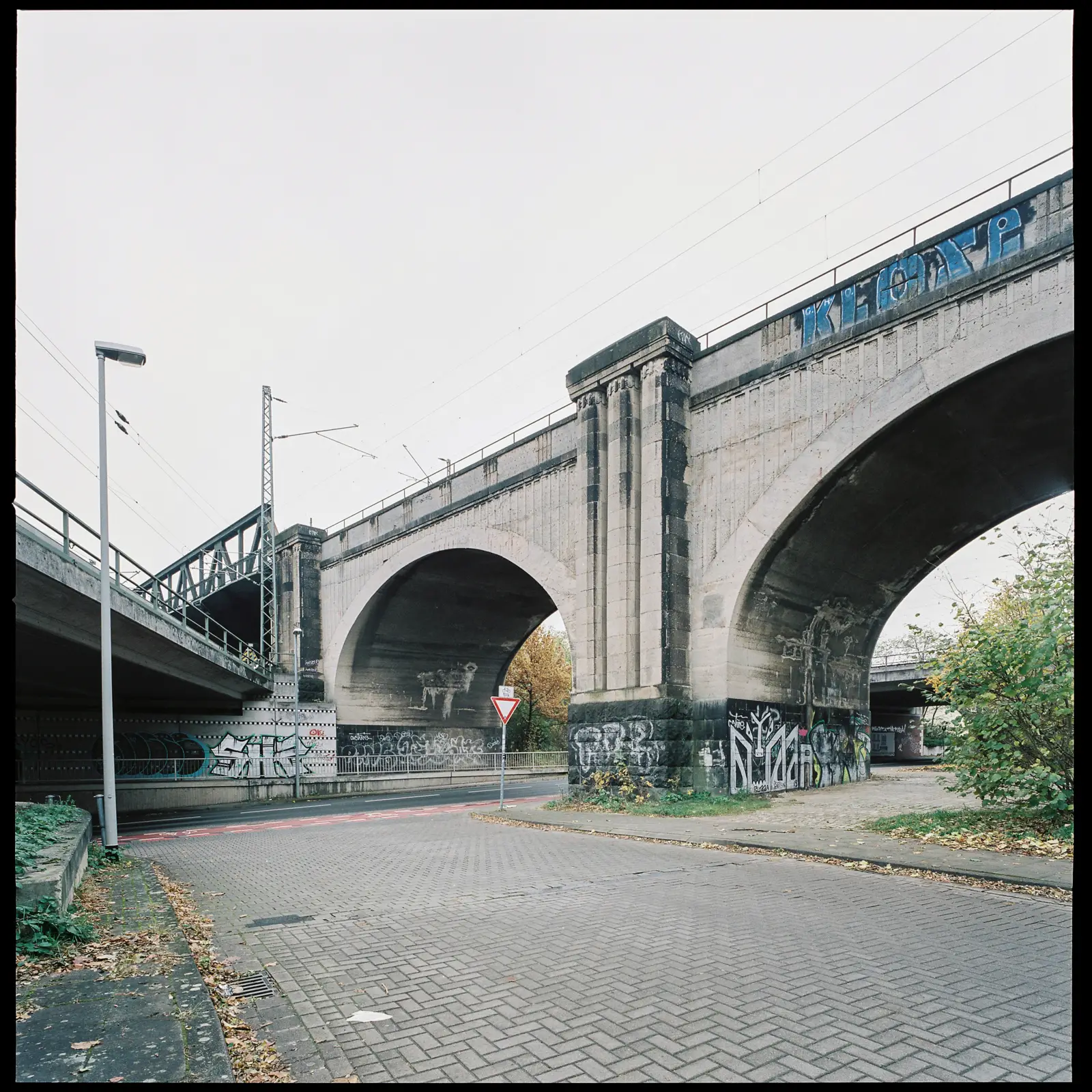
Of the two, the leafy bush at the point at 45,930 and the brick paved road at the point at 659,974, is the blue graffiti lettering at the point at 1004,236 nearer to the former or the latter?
the brick paved road at the point at 659,974

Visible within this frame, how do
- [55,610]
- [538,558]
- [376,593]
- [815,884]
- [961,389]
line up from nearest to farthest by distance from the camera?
[815,884], [961,389], [55,610], [538,558], [376,593]

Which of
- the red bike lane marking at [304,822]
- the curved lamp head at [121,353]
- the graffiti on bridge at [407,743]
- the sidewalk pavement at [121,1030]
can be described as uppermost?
the curved lamp head at [121,353]

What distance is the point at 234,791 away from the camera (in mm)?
26734

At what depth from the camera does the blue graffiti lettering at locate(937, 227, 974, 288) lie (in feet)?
46.9

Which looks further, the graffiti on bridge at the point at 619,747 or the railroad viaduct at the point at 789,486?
the graffiti on bridge at the point at 619,747

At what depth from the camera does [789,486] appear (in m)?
16.7

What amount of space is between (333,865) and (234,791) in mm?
18325

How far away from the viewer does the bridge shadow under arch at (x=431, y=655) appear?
102 ft

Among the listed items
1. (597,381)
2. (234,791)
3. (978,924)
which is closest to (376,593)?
(234,791)

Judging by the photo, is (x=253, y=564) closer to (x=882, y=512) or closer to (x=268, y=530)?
(x=268, y=530)

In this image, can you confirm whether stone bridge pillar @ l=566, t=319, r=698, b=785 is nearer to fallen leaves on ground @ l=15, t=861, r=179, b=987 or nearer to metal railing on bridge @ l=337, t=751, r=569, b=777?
fallen leaves on ground @ l=15, t=861, r=179, b=987

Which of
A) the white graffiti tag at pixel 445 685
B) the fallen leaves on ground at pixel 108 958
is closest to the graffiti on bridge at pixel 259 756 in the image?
the white graffiti tag at pixel 445 685

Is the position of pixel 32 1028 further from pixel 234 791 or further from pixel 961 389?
pixel 234 791

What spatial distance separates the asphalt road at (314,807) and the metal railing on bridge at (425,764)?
2.76m
